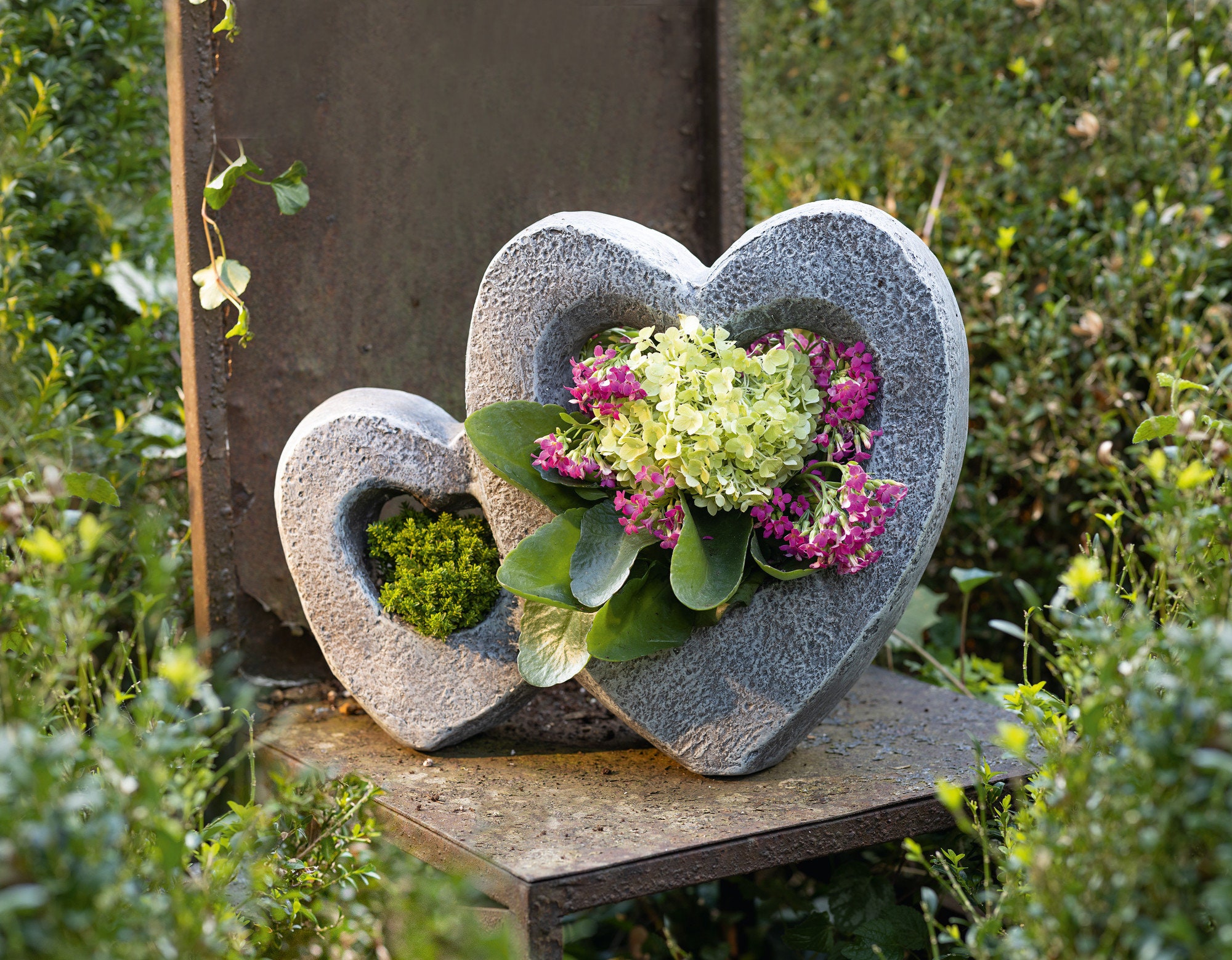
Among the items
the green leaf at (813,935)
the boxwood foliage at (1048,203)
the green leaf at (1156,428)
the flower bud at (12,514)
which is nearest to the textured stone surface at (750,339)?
the green leaf at (1156,428)

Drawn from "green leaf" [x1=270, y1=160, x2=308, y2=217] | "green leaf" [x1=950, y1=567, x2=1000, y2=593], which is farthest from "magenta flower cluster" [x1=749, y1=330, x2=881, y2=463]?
"green leaf" [x1=270, y1=160, x2=308, y2=217]

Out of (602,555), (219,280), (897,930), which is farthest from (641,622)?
(219,280)

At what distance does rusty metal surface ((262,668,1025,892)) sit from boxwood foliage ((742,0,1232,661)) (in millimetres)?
1140

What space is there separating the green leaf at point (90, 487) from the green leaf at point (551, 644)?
26.5 inches

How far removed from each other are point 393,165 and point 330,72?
0.22 metres

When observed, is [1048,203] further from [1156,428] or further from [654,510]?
[654,510]

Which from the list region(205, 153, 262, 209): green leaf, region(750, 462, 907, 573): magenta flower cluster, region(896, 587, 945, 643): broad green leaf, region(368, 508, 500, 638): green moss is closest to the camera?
region(750, 462, 907, 573): magenta flower cluster

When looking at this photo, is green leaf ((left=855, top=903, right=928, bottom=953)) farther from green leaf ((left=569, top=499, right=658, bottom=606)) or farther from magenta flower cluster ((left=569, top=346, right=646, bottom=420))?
magenta flower cluster ((left=569, top=346, right=646, bottom=420))

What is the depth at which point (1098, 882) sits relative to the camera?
979 millimetres

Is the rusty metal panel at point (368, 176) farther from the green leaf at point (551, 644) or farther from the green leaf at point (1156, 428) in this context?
the green leaf at point (1156, 428)

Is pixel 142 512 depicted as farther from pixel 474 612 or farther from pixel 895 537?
pixel 895 537

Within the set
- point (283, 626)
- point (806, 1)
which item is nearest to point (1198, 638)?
point (283, 626)

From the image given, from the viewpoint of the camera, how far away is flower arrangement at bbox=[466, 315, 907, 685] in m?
1.57

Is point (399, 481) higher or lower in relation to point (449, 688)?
higher
